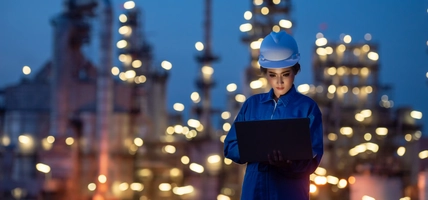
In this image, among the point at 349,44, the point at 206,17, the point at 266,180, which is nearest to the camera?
the point at 266,180

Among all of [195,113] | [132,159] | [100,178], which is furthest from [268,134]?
[195,113]

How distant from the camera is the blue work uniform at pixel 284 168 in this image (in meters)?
2.95

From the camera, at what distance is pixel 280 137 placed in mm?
2771

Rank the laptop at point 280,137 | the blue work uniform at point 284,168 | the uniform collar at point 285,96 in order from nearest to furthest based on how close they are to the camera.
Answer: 1. the laptop at point 280,137
2. the blue work uniform at point 284,168
3. the uniform collar at point 285,96

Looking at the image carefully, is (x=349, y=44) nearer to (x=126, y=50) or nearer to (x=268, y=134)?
(x=126, y=50)

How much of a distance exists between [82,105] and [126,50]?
6.17 metres

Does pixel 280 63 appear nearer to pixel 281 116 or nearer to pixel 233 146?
pixel 281 116

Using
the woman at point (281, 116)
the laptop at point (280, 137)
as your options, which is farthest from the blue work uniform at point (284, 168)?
the laptop at point (280, 137)

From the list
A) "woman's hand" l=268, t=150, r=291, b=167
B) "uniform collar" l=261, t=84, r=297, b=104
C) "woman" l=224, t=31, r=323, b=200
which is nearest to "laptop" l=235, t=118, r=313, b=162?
"woman's hand" l=268, t=150, r=291, b=167

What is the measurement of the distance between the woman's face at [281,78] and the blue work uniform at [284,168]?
0.03 metres

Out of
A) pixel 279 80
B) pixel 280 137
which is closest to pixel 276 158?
pixel 280 137

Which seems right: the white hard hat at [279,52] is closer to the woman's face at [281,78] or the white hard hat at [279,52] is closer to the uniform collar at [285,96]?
the woman's face at [281,78]

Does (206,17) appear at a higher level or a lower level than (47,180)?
higher

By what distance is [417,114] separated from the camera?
21.0 meters
